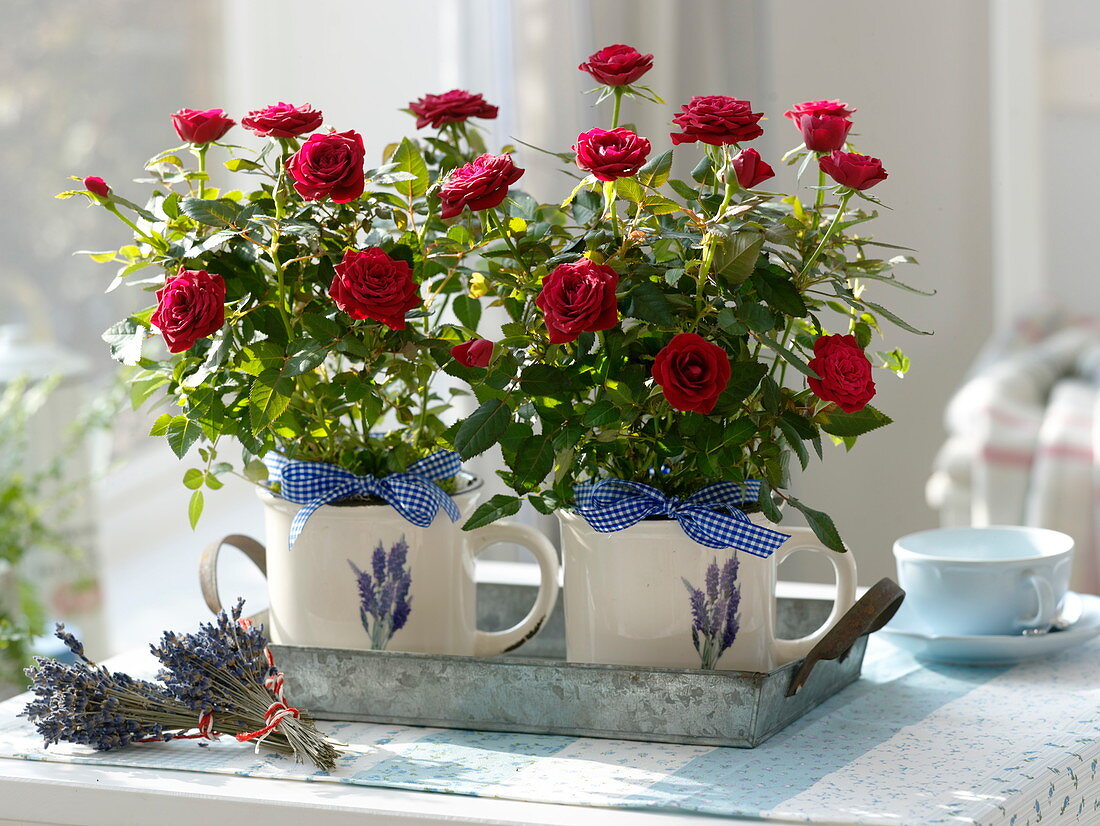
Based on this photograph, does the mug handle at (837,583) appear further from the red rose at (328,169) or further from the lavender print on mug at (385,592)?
the red rose at (328,169)

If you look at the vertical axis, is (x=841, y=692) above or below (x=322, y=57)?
below

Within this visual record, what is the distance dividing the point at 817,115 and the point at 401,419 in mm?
353

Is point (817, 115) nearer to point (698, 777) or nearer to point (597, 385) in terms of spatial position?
point (597, 385)

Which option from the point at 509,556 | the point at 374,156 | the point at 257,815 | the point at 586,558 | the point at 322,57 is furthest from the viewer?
the point at 322,57

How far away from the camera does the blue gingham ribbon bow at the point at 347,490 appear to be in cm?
90

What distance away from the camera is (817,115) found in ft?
2.72

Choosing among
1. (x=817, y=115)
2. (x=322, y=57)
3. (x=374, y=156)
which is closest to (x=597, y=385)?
(x=817, y=115)

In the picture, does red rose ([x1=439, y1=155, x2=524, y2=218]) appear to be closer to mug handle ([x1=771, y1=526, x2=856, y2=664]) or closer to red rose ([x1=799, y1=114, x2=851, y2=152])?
red rose ([x1=799, y1=114, x2=851, y2=152])

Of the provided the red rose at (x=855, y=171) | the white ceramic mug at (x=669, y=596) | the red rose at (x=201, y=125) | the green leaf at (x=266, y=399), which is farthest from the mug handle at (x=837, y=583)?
the red rose at (x=201, y=125)

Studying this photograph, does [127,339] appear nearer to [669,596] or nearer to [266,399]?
[266,399]

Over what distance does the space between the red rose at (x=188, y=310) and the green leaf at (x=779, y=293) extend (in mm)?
328

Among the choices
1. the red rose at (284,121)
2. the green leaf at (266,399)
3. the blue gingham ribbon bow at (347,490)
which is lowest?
the blue gingham ribbon bow at (347,490)

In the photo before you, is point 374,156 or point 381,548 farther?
point 374,156

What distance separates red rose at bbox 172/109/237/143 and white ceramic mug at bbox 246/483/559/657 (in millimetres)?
249
